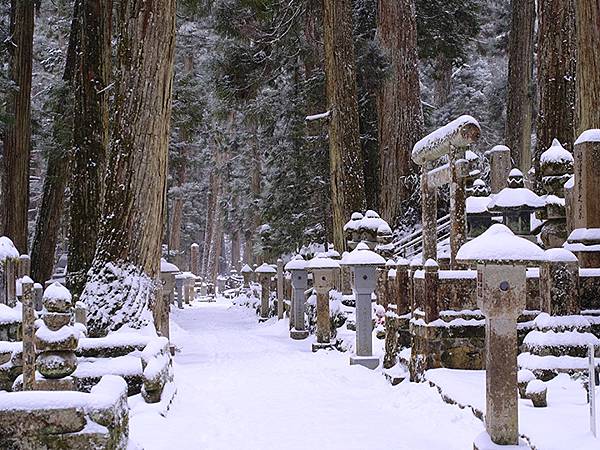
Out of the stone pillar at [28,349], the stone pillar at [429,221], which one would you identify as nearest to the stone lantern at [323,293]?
the stone pillar at [429,221]

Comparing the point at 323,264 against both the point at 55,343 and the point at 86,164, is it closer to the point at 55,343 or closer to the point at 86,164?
the point at 86,164

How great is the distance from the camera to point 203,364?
1224 cm

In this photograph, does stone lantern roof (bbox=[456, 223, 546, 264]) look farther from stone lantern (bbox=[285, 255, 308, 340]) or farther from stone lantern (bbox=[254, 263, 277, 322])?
stone lantern (bbox=[254, 263, 277, 322])

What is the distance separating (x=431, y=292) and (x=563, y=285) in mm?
1752

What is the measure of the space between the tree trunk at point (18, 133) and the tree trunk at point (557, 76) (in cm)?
1254

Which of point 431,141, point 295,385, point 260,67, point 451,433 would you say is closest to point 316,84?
point 260,67

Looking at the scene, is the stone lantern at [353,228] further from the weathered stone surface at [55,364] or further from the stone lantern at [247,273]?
the stone lantern at [247,273]

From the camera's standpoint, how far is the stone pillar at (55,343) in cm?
632

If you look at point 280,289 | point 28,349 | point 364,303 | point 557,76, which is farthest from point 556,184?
point 280,289

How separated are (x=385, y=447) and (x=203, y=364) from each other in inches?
250

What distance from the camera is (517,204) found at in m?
11.6

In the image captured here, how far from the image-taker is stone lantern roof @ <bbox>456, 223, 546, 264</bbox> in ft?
17.4

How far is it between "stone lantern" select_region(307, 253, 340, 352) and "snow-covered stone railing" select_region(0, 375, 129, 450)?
28.9 feet

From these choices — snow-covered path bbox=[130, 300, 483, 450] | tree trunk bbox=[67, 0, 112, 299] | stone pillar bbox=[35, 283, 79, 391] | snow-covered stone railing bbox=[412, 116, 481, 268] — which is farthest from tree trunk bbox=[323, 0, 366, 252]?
stone pillar bbox=[35, 283, 79, 391]
